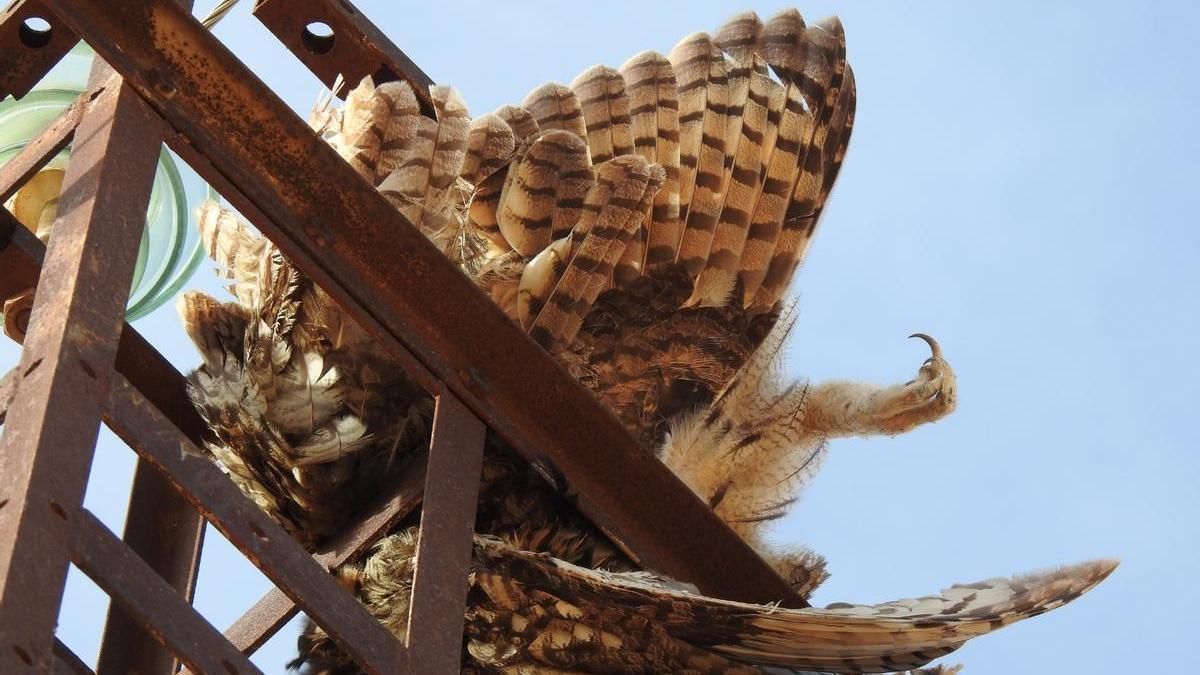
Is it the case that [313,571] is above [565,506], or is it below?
below

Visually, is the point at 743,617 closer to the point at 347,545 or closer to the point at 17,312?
the point at 347,545

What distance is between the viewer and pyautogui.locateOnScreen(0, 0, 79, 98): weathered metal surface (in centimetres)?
417

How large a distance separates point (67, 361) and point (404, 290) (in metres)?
1.01

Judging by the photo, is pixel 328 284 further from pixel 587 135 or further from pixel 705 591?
pixel 587 135

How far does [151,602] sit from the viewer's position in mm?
3119

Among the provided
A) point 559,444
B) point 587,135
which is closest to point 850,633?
point 559,444

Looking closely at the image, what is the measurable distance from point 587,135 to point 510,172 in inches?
17.8

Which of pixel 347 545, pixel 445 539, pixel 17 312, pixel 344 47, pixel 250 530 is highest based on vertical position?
pixel 344 47

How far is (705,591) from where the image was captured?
Result: 438 centimetres

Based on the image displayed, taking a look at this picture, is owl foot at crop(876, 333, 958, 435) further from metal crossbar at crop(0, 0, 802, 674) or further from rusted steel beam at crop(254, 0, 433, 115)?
rusted steel beam at crop(254, 0, 433, 115)

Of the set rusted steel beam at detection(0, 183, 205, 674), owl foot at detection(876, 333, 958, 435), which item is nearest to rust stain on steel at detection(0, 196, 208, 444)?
rusted steel beam at detection(0, 183, 205, 674)

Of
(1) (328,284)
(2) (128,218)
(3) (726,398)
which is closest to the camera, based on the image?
(2) (128,218)

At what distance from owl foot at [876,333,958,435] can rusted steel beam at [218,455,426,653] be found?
1.65 metres

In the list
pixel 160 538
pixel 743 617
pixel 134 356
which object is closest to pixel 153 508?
pixel 160 538
